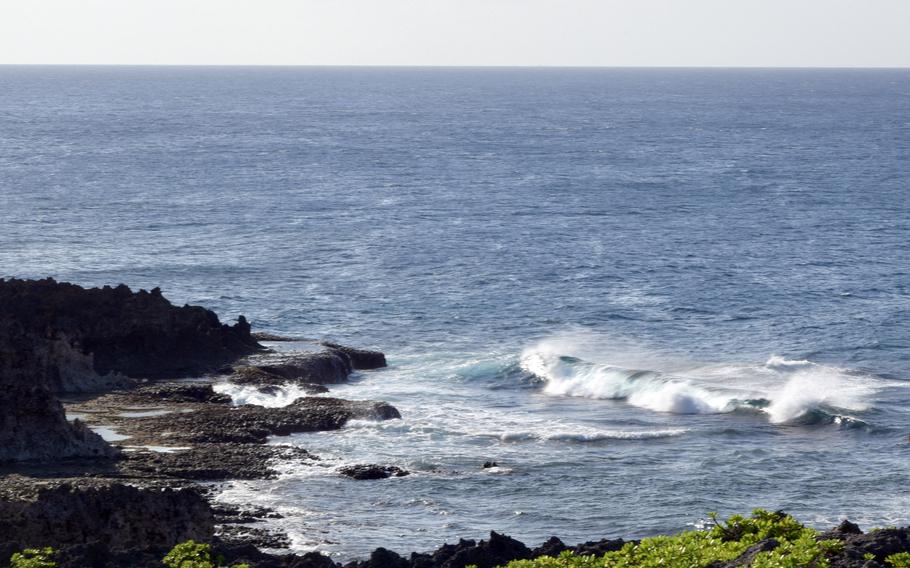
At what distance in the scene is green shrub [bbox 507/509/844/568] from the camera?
2181 cm

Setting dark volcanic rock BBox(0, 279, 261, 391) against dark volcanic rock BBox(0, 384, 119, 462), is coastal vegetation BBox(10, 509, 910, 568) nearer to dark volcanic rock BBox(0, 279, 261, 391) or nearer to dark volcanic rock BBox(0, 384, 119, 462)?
dark volcanic rock BBox(0, 384, 119, 462)

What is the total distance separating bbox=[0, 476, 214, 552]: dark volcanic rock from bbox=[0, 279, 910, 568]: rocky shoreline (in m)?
0.03

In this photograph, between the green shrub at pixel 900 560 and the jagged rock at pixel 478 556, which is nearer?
the green shrub at pixel 900 560

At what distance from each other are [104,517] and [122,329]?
2352 centimetres

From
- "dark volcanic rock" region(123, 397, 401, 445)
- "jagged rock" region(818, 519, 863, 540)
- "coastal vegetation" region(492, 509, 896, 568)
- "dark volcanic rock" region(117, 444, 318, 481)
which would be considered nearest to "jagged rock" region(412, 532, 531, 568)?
"coastal vegetation" region(492, 509, 896, 568)

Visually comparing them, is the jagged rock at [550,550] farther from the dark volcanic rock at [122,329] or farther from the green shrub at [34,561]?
the dark volcanic rock at [122,329]

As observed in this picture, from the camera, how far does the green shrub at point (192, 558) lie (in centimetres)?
2497

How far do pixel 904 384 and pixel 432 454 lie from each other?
2455cm

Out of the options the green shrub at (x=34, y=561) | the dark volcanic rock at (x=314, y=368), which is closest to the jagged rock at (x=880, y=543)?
the green shrub at (x=34, y=561)

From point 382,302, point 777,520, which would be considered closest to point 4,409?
point 777,520

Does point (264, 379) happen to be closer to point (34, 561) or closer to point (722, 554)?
point (34, 561)

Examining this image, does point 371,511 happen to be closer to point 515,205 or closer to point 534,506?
point 534,506

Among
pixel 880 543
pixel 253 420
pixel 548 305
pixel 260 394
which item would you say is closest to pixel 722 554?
pixel 880 543

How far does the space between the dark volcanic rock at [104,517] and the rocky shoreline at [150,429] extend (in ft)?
0.11
